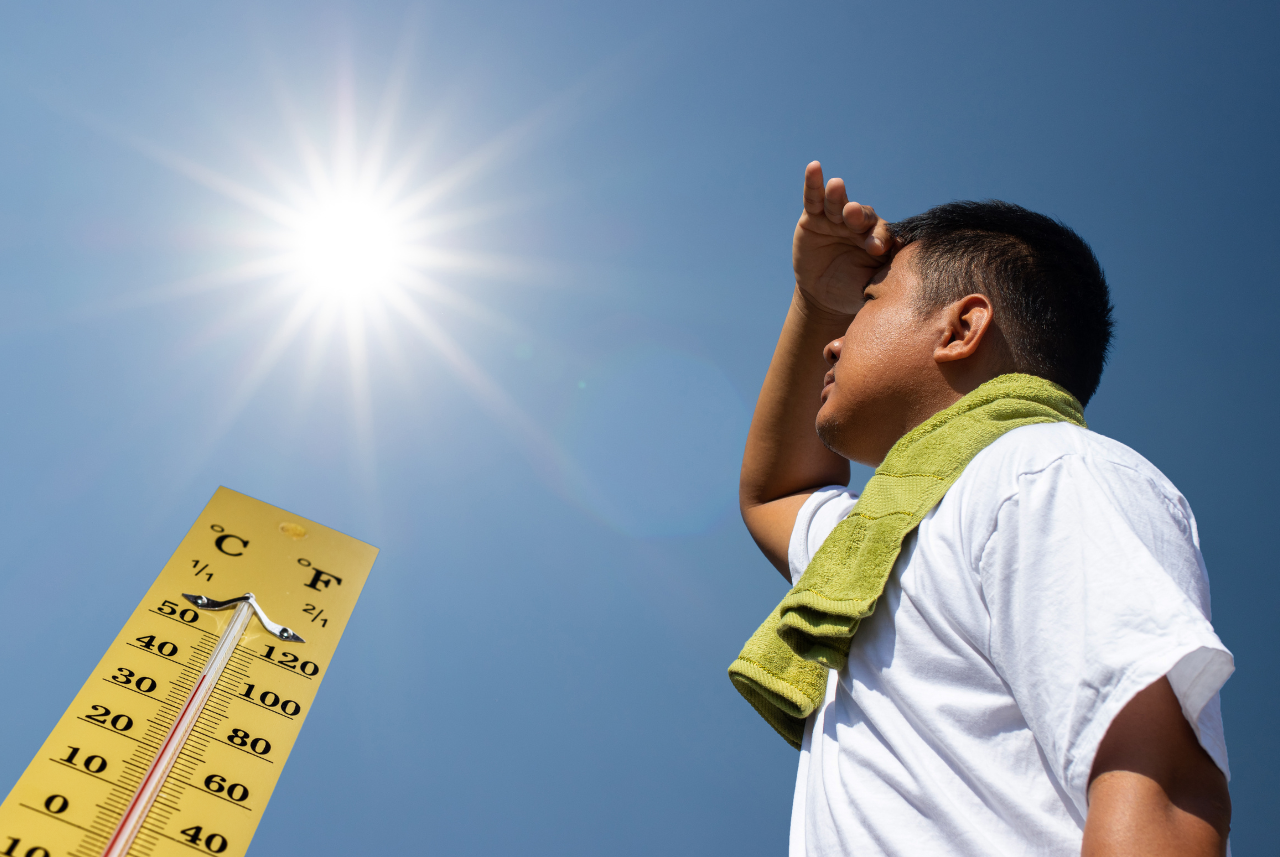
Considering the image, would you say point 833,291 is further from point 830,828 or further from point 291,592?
point 291,592

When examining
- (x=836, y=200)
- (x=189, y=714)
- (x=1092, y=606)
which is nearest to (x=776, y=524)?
(x=836, y=200)

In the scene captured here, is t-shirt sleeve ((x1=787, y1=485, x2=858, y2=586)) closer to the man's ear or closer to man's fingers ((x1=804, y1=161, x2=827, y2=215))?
the man's ear

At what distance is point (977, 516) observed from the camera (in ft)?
3.65

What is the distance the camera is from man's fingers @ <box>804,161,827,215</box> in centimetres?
191

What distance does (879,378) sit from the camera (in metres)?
1.71

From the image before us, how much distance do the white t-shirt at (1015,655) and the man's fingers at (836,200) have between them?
0.93 m

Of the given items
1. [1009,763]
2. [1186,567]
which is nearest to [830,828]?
[1009,763]

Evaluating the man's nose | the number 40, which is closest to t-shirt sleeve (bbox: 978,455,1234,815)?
the man's nose

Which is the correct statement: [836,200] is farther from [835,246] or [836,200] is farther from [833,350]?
[833,350]

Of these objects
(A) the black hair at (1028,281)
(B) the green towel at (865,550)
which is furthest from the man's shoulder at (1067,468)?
(A) the black hair at (1028,281)

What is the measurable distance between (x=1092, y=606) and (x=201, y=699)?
1.73 metres

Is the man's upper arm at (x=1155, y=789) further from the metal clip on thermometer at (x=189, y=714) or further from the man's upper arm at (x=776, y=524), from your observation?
the metal clip on thermometer at (x=189, y=714)

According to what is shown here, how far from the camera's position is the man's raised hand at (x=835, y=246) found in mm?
1971

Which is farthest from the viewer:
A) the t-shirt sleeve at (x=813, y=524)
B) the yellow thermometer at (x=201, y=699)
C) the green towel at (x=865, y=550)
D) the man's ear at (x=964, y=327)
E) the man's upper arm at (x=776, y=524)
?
the man's upper arm at (x=776, y=524)
